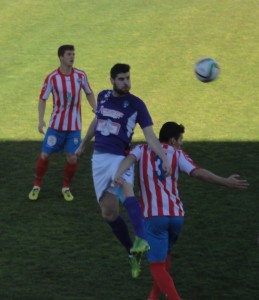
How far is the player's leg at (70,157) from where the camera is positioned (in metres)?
12.7

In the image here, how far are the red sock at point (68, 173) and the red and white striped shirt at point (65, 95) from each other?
21.6 inches

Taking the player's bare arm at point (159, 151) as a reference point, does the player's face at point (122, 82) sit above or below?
above

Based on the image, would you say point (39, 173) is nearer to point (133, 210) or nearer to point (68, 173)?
point (68, 173)

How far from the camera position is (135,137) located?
1650 centimetres

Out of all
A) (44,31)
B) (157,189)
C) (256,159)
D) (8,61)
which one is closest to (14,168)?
(256,159)

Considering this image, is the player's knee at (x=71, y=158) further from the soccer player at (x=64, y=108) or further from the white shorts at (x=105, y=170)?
the white shorts at (x=105, y=170)

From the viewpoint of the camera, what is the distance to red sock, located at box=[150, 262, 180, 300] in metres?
8.48

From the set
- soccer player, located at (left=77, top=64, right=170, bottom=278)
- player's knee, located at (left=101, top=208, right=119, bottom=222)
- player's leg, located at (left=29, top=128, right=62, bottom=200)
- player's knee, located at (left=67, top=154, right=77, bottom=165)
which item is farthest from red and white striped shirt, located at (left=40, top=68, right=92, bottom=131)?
player's knee, located at (left=101, top=208, right=119, bottom=222)

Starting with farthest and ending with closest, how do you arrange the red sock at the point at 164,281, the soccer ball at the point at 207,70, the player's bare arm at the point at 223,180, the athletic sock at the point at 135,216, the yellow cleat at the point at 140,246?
the soccer ball at the point at 207,70 → the athletic sock at the point at 135,216 → the yellow cleat at the point at 140,246 → the red sock at the point at 164,281 → the player's bare arm at the point at 223,180

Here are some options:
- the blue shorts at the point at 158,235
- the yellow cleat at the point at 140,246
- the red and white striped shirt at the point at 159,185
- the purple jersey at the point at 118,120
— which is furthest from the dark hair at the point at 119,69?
the yellow cleat at the point at 140,246

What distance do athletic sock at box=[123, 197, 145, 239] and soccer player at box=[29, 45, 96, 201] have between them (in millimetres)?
3538

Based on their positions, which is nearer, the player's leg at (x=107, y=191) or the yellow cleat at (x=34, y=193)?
the player's leg at (x=107, y=191)

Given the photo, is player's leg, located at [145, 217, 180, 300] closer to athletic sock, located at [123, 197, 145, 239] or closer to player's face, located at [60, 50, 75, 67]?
athletic sock, located at [123, 197, 145, 239]

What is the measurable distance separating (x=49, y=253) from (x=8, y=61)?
11.7 m
